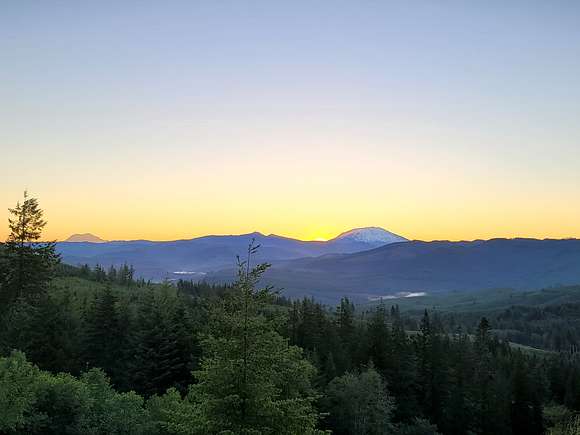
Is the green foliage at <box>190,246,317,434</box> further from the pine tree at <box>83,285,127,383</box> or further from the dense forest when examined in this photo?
the pine tree at <box>83,285,127,383</box>

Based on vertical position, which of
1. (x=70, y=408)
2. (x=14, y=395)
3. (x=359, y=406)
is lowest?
(x=359, y=406)

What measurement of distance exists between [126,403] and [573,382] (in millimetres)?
111325

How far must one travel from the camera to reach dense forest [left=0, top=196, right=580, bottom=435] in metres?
21.5

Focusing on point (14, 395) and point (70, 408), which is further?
point (70, 408)

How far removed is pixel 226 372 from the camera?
20.6 metres

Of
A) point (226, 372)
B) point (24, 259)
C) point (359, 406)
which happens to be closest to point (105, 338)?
point (24, 259)

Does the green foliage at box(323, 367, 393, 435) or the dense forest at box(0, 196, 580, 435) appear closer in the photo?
the dense forest at box(0, 196, 580, 435)

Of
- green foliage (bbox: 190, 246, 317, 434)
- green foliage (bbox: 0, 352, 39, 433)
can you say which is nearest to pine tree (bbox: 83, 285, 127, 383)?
green foliage (bbox: 0, 352, 39, 433)

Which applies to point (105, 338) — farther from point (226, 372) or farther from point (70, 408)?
point (226, 372)

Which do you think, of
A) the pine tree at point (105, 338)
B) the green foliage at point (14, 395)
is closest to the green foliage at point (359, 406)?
the pine tree at point (105, 338)

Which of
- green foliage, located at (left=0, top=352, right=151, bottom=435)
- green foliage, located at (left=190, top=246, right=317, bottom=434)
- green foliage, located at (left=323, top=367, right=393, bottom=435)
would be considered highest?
green foliage, located at (left=190, top=246, right=317, bottom=434)

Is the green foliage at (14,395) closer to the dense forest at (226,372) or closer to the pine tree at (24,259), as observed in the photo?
the dense forest at (226,372)

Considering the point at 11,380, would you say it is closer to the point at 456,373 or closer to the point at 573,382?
the point at 456,373

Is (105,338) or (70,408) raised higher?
(105,338)
